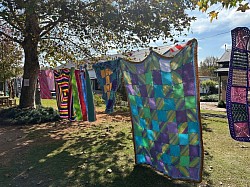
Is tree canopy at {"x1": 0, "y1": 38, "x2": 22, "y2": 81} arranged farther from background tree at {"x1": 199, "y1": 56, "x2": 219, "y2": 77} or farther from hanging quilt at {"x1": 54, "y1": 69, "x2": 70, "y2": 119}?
background tree at {"x1": 199, "y1": 56, "x2": 219, "y2": 77}

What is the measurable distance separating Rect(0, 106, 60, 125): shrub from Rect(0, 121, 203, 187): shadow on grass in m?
2.21

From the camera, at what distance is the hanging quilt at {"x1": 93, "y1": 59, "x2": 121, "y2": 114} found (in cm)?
493

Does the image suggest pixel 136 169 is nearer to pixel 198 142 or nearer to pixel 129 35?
pixel 198 142

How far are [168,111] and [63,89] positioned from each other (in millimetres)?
4423

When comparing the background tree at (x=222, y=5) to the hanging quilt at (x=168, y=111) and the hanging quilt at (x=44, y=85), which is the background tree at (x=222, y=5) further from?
the hanging quilt at (x=44, y=85)

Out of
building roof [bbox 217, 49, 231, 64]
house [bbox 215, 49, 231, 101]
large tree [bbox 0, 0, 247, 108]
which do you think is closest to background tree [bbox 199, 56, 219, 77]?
building roof [bbox 217, 49, 231, 64]

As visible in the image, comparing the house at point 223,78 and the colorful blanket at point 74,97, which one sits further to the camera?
the house at point 223,78

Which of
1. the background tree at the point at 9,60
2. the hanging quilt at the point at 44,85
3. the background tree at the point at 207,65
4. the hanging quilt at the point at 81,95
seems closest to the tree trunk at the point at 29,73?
the hanging quilt at the point at 44,85

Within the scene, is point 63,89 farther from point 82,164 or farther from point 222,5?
point 222,5

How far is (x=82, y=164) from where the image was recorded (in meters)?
4.70

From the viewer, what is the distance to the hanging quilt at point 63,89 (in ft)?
23.2

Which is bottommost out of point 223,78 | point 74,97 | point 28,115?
point 28,115

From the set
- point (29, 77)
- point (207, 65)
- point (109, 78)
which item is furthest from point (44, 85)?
point (207, 65)

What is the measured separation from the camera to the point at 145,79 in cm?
382
